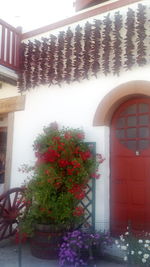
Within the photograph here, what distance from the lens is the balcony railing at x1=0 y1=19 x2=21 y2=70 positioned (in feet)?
20.9

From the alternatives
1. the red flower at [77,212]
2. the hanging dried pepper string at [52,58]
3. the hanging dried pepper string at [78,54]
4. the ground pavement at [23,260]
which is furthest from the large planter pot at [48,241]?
the hanging dried pepper string at [52,58]

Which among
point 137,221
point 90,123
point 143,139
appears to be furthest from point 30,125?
point 137,221

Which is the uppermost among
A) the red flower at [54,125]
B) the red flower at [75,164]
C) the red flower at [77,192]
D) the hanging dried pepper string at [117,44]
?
the hanging dried pepper string at [117,44]

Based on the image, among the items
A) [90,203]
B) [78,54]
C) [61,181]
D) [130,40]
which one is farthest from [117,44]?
[90,203]

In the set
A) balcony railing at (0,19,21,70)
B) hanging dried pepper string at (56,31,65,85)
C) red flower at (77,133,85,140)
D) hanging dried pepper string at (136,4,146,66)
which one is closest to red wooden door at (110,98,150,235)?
red flower at (77,133,85,140)

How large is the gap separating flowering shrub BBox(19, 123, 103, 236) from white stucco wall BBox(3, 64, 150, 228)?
37 centimetres

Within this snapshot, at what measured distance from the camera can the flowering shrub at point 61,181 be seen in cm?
503

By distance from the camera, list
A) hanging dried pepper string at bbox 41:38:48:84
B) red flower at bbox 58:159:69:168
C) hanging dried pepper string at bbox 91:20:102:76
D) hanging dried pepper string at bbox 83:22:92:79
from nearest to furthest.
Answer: red flower at bbox 58:159:69:168
hanging dried pepper string at bbox 91:20:102:76
hanging dried pepper string at bbox 83:22:92:79
hanging dried pepper string at bbox 41:38:48:84

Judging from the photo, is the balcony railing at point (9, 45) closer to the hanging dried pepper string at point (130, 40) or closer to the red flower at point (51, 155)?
the red flower at point (51, 155)

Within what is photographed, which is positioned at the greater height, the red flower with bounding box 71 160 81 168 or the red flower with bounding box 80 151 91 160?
the red flower with bounding box 80 151 91 160

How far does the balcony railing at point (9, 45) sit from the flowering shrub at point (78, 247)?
152 inches

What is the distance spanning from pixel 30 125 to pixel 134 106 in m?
2.45

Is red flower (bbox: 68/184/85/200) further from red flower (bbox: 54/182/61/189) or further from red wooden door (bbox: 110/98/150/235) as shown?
red wooden door (bbox: 110/98/150/235)

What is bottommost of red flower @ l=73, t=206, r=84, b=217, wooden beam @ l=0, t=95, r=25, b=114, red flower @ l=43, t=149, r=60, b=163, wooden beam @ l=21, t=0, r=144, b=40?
red flower @ l=73, t=206, r=84, b=217
